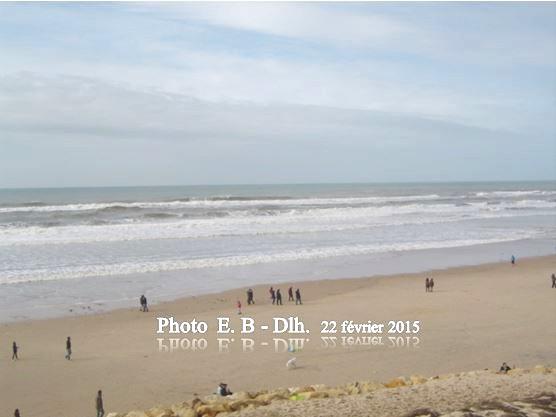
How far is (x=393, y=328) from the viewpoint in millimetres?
16422

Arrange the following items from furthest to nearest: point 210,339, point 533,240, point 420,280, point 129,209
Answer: point 129,209 < point 533,240 < point 420,280 < point 210,339

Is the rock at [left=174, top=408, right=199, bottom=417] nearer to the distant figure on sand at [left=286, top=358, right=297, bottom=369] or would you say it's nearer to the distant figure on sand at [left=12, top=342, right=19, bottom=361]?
the distant figure on sand at [left=286, top=358, right=297, bottom=369]

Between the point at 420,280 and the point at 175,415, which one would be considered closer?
the point at 175,415

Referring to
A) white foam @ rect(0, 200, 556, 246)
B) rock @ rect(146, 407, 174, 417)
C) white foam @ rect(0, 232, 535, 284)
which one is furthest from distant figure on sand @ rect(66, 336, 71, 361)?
white foam @ rect(0, 200, 556, 246)

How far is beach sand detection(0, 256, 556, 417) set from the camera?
1223cm

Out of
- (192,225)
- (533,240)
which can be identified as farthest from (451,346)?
(192,225)

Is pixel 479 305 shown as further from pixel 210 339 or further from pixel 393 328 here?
pixel 210 339

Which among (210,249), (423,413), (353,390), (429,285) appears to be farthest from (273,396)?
(210,249)

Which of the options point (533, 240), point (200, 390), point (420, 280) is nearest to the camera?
point (200, 390)

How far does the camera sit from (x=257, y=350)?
47.6ft

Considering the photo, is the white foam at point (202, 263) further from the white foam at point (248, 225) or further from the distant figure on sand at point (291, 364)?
the distant figure on sand at point (291, 364)

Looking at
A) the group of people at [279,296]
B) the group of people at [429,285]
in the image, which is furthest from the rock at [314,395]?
the group of people at [429,285]

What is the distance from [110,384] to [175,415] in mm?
4089

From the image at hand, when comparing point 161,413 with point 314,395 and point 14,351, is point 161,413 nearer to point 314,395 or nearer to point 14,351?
point 314,395
